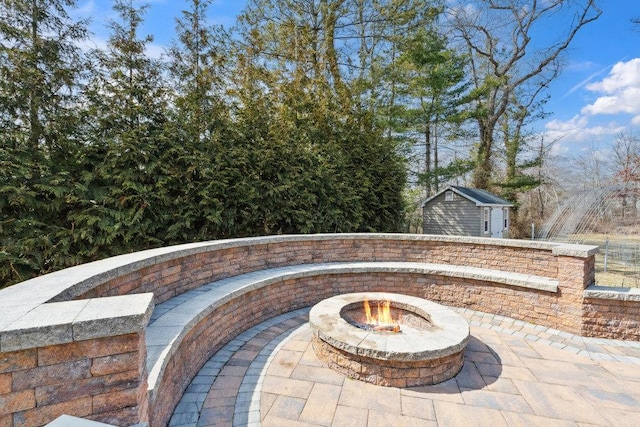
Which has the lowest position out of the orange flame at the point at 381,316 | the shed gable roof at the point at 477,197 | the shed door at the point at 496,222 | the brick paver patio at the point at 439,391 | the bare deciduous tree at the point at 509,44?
the brick paver patio at the point at 439,391

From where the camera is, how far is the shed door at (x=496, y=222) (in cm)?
1430

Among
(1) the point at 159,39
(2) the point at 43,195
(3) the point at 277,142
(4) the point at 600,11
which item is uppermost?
(4) the point at 600,11

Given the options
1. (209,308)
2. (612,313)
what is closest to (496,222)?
(612,313)

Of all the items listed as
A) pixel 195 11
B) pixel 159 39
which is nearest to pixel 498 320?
pixel 159 39

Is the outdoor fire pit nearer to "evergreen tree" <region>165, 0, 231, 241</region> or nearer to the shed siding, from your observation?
"evergreen tree" <region>165, 0, 231, 241</region>

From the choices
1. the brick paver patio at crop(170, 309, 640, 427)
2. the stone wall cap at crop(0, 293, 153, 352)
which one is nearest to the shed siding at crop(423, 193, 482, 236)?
the brick paver patio at crop(170, 309, 640, 427)

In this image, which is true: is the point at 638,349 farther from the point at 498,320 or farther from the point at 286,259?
the point at 286,259

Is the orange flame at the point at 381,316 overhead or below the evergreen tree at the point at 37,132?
below

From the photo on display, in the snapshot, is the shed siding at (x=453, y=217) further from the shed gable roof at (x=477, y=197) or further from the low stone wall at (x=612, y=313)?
the low stone wall at (x=612, y=313)

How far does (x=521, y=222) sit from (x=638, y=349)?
16.0m

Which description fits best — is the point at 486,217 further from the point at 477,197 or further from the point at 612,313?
the point at 612,313

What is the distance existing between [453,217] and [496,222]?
226 centimetres

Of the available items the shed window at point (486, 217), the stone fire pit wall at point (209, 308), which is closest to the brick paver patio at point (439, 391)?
the stone fire pit wall at point (209, 308)

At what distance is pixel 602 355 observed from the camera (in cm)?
370
